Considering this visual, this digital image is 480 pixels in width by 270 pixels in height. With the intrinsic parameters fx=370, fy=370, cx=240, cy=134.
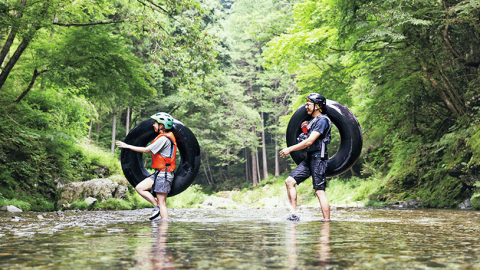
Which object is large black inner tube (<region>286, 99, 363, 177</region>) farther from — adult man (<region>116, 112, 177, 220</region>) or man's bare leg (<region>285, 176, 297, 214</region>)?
adult man (<region>116, 112, 177, 220</region>)

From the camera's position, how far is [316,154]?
5.52 metres

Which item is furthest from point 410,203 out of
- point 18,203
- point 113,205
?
point 18,203

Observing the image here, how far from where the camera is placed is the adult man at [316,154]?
5375 millimetres

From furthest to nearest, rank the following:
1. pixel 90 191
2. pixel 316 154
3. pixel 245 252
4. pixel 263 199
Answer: pixel 263 199 < pixel 90 191 < pixel 316 154 < pixel 245 252

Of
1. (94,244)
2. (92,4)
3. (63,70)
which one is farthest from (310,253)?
(92,4)

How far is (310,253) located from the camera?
7.39 ft

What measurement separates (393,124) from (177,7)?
7.37m

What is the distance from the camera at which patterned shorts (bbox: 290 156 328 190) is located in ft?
17.9

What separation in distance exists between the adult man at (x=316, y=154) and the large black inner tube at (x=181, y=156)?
195cm

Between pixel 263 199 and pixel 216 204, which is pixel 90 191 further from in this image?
pixel 263 199

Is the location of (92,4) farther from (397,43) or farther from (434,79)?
(434,79)

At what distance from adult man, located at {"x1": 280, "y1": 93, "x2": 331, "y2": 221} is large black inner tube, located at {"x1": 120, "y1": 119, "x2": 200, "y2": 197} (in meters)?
1.95

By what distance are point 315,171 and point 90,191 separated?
7.60 m

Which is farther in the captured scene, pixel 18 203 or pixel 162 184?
pixel 18 203
